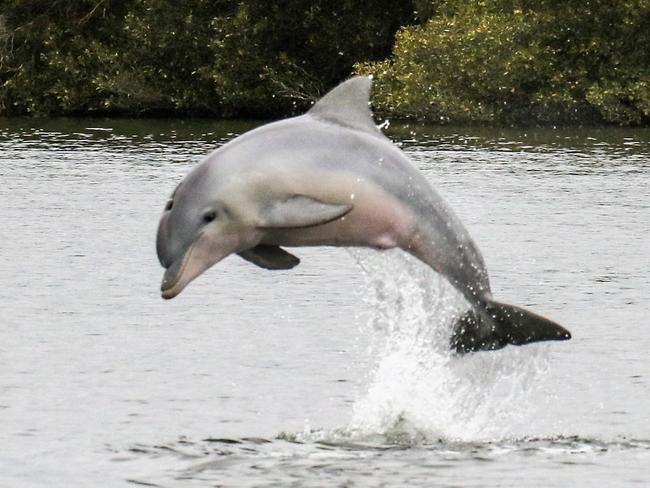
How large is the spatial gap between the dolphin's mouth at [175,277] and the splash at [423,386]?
91.2 inches

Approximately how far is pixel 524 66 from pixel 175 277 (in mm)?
36699

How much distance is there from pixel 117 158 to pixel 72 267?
14945 mm

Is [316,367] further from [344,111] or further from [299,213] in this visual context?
[299,213]

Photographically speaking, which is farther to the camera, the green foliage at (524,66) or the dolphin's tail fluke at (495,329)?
the green foliage at (524,66)

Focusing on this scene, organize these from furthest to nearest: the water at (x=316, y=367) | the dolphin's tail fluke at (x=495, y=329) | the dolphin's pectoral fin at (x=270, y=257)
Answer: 1. the water at (x=316, y=367)
2. the dolphin's tail fluke at (x=495, y=329)
3. the dolphin's pectoral fin at (x=270, y=257)

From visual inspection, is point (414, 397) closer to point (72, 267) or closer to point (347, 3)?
point (72, 267)

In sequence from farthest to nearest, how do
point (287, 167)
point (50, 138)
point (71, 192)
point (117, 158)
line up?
1. point (50, 138)
2. point (117, 158)
3. point (71, 192)
4. point (287, 167)

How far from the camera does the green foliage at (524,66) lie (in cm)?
4441

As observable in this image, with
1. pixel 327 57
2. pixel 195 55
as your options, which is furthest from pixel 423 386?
pixel 195 55

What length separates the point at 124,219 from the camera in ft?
82.5

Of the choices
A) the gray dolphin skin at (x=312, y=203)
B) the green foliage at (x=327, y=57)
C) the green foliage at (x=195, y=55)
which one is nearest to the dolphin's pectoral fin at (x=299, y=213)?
the gray dolphin skin at (x=312, y=203)

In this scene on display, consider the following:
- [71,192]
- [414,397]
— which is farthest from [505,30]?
[414,397]

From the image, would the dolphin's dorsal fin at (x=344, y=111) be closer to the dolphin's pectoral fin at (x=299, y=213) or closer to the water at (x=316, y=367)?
the dolphin's pectoral fin at (x=299, y=213)

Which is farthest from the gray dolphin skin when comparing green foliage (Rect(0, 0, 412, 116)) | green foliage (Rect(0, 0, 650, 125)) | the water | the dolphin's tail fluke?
green foliage (Rect(0, 0, 412, 116))
